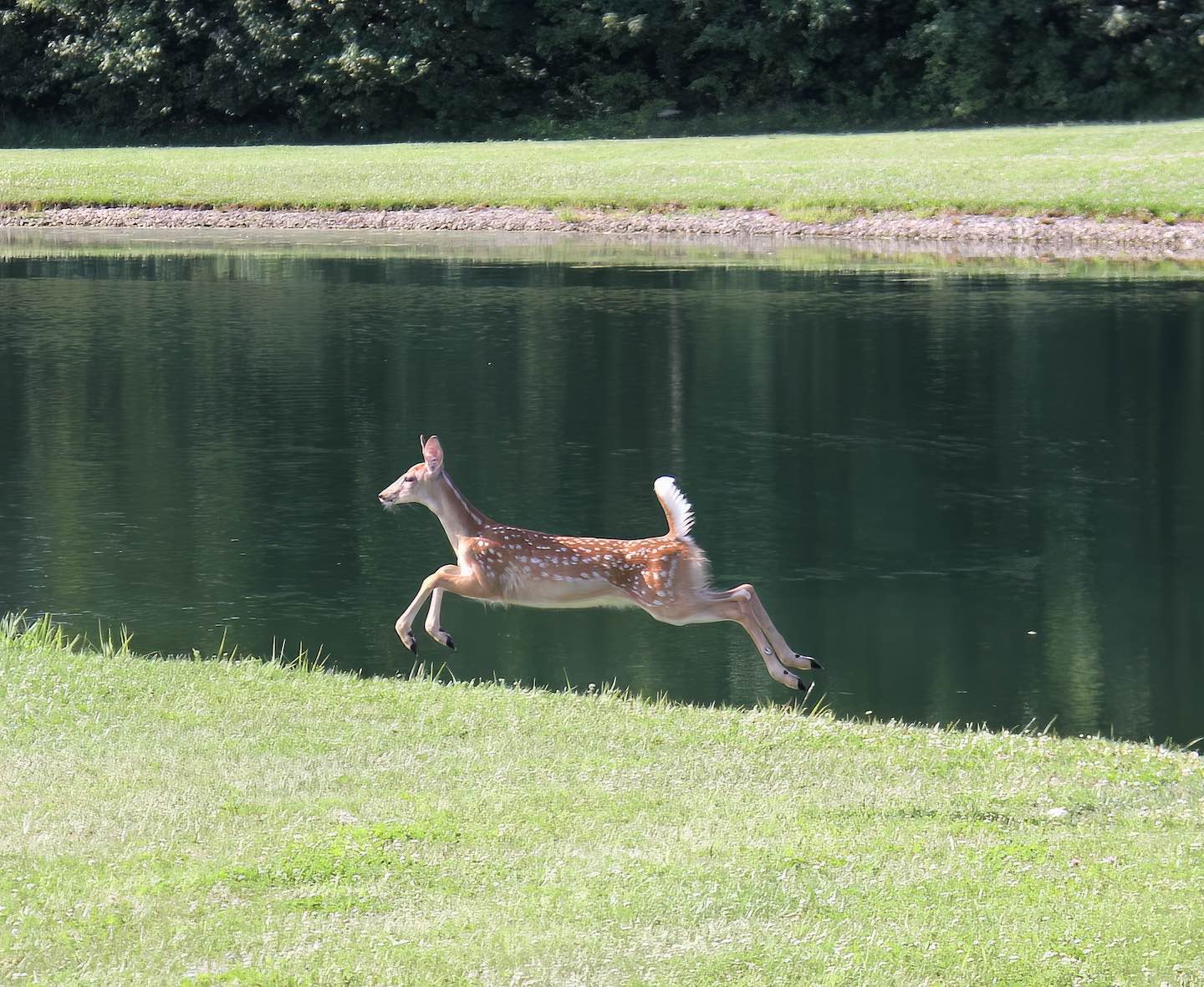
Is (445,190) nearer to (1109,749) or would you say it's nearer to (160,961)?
(1109,749)

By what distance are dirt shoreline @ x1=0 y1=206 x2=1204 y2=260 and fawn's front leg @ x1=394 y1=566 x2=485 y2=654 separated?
80.3ft

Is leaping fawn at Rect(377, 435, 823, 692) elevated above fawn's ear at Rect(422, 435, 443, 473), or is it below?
below

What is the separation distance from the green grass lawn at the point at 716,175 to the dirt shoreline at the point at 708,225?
0.37 m

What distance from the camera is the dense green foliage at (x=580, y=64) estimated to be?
2020 inches

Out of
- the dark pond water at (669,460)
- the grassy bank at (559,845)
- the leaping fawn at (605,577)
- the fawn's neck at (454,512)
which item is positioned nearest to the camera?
the grassy bank at (559,845)

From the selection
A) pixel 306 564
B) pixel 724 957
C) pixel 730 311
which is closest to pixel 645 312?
pixel 730 311

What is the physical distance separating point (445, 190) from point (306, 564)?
26.8m

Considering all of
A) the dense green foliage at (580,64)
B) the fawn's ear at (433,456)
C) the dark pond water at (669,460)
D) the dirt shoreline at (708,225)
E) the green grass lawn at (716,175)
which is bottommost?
the dark pond water at (669,460)

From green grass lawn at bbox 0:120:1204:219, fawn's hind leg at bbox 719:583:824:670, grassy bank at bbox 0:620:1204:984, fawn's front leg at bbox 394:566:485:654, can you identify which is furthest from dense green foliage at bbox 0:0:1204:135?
grassy bank at bbox 0:620:1204:984

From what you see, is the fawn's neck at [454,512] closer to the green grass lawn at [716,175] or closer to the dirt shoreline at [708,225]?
the dirt shoreline at [708,225]

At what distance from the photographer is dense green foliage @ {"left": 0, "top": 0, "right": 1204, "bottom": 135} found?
5131 cm

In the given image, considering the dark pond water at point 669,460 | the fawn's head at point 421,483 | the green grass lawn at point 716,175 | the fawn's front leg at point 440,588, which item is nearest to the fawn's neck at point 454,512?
the fawn's head at point 421,483

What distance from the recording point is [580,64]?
5734cm

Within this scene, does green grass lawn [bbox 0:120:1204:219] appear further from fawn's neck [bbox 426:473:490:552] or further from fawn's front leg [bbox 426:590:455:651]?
fawn's front leg [bbox 426:590:455:651]
